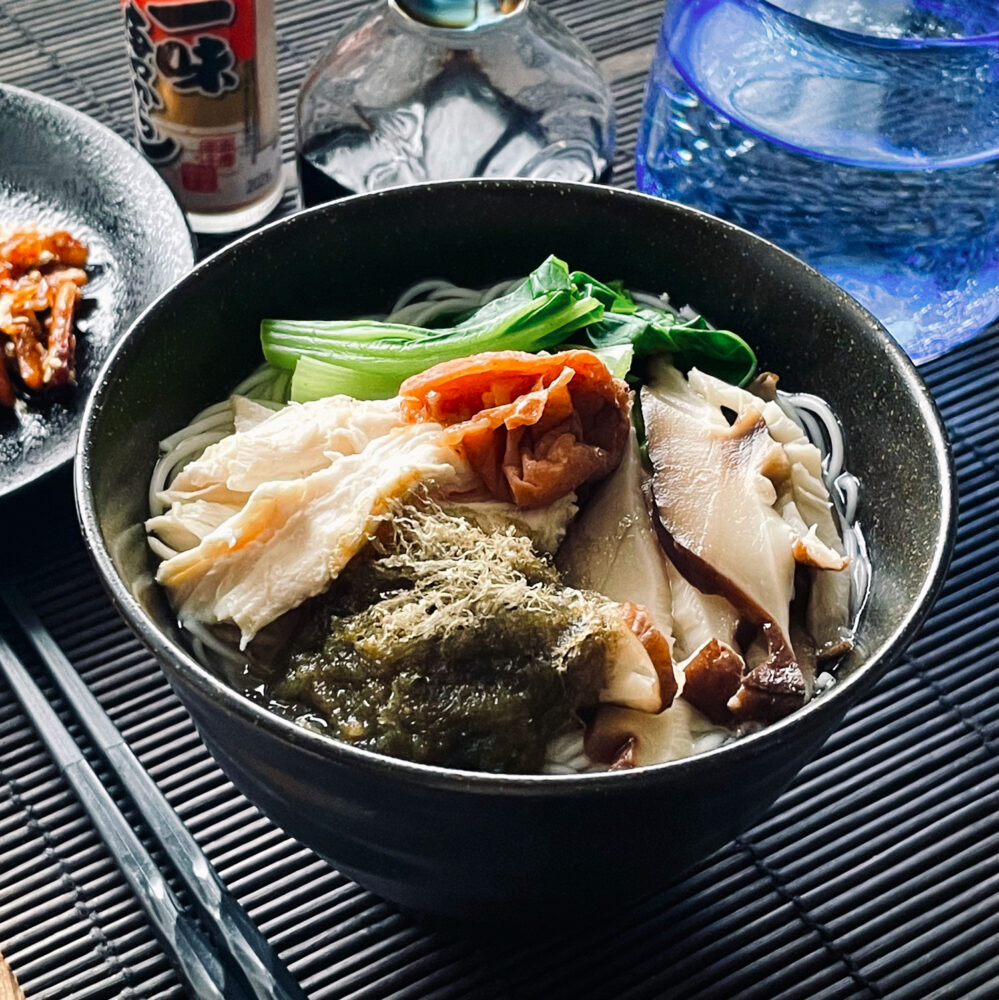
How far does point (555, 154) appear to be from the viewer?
2084 mm

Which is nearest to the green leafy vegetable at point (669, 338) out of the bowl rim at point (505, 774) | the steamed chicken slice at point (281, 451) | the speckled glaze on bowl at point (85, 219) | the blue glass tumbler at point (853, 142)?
the bowl rim at point (505, 774)

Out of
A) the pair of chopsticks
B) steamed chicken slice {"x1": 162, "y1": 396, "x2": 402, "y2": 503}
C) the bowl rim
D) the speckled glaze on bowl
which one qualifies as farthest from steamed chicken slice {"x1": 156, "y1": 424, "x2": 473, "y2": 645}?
the speckled glaze on bowl

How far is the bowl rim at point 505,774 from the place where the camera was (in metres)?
1.03

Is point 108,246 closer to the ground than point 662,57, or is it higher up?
closer to the ground

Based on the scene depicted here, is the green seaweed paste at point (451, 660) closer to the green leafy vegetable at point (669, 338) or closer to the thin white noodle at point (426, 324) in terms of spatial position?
the thin white noodle at point (426, 324)

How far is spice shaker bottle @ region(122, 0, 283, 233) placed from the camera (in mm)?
1958

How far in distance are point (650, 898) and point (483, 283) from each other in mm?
815

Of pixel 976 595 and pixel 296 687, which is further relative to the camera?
pixel 976 595

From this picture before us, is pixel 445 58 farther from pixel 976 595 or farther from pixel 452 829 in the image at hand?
pixel 452 829

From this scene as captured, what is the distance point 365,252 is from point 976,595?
991mm

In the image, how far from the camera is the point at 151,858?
147 cm

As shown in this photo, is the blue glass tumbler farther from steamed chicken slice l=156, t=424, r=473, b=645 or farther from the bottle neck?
steamed chicken slice l=156, t=424, r=473, b=645

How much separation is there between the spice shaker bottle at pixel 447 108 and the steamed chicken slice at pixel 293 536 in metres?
0.81

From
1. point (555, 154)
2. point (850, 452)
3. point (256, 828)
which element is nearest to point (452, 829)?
point (256, 828)
